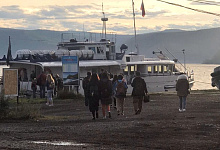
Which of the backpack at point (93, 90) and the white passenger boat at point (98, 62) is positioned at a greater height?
the white passenger boat at point (98, 62)

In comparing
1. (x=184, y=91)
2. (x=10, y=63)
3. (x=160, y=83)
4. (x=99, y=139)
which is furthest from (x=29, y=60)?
(x=99, y=139)

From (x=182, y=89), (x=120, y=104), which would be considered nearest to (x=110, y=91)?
(x=120, y=104)

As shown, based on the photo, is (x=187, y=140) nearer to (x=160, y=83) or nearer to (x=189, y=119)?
(x=189, y=119)

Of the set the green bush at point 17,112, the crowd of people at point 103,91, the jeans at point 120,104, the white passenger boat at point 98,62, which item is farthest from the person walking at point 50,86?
the white passenger boat at point 98,62

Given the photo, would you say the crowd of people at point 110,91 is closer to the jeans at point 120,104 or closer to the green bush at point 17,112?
the jeans at point 120,104

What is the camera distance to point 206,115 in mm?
19469

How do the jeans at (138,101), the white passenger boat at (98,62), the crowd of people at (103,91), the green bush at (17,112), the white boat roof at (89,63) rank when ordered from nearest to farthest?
1. the green bush at (17,112)
2. the crowd of people at (103,91)
3. the jeans at (138,101)
4. the white boat roof at (89,63)
5. the white passenger boat at (98,62)

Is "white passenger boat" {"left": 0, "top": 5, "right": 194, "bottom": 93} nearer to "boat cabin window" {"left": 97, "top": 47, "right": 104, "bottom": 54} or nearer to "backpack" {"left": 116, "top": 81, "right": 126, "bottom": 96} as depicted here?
"boat cabin window" {"left": 97, "top": 47, "right": 104, "bottom": 54}

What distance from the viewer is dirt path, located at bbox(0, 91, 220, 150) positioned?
1230 centimetres

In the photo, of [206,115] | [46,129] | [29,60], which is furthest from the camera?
[29,60]

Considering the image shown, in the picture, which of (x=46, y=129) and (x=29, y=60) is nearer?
(x=46, y=129)

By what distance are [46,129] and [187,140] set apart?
4056 mm

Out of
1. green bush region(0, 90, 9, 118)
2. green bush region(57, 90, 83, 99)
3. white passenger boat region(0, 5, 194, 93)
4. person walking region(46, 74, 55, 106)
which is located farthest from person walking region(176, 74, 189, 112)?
white passenger boat region(0, 5, 194, 93)

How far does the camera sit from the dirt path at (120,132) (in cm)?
1230
